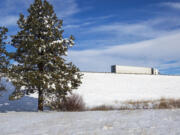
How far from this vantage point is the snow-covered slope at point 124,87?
102 ft

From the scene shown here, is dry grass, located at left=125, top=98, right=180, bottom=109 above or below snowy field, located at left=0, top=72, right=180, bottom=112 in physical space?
below

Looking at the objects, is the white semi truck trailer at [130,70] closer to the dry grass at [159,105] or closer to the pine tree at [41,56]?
the dry grass at [159,105]

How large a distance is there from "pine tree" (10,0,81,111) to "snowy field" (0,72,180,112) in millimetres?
8103

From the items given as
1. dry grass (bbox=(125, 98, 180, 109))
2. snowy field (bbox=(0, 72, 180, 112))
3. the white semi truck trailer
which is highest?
the white semi truck trailer

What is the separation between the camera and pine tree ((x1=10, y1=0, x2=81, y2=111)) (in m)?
17.2

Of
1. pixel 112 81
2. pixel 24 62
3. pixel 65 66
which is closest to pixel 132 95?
pixel 112 81

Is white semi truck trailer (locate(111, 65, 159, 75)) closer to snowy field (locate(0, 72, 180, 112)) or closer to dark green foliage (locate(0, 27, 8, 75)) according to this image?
snowy field (locate(0, 72, 180, 112))

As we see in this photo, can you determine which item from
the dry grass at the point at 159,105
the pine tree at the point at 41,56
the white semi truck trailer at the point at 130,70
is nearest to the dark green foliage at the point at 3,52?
the pine tree at the point at 41,56

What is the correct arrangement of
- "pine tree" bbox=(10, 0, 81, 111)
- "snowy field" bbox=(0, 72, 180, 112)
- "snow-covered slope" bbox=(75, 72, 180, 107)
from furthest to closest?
"snow-covered slope" bbox=(75, 72, 180, 107) → "snowy field" bbox=(0, 72, 180, 112) → "pine tree" bbox=(10, 0, 81, 111)

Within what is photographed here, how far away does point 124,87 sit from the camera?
3597 cm

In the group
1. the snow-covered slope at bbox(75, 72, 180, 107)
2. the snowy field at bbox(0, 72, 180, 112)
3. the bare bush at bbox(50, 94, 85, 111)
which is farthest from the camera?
the snow-covered slope at bbox(75, 72, 180, 107)

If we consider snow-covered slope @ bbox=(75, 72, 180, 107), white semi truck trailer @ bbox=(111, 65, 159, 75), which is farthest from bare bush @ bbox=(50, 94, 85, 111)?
white semi truck trailer @ bbox=(111, 65, 159, 75)

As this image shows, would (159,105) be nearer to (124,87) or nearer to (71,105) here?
(71,105)

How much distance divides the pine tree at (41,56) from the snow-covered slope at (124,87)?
10.8m
